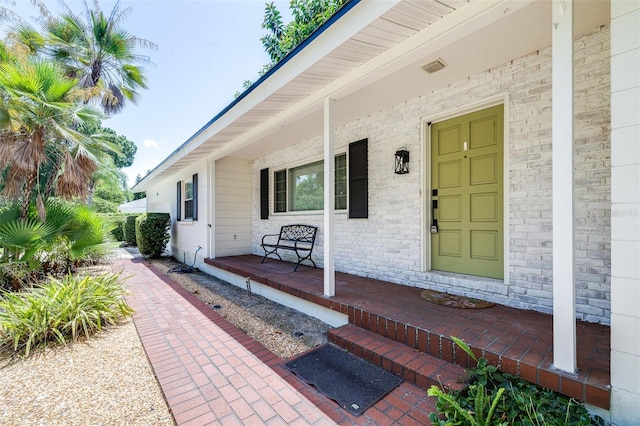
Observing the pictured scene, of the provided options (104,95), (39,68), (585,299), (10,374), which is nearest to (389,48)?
(585,299)

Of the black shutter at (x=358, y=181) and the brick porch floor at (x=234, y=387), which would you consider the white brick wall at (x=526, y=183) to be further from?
the brick porch floor at (x=234, y=387)

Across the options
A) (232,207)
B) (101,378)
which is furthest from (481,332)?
(232,207)

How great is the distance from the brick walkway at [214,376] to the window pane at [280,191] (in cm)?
320

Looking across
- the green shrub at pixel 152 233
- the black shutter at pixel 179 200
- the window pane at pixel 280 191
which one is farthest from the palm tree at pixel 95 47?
the window pane at pixel 280 191

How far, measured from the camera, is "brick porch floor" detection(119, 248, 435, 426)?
1.70 m

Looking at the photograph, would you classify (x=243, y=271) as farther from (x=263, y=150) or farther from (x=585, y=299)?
(x=585, y=299)

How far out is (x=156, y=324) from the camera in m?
3.16

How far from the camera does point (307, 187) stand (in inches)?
226

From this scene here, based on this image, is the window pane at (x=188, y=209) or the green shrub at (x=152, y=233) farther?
the green shrub at (x=152, y=233)

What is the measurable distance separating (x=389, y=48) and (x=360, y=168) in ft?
6.59

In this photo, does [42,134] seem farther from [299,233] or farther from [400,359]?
[400,359]

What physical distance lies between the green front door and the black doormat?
1.79 m

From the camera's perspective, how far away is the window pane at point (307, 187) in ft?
18.0

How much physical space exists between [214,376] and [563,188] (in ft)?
8.59
